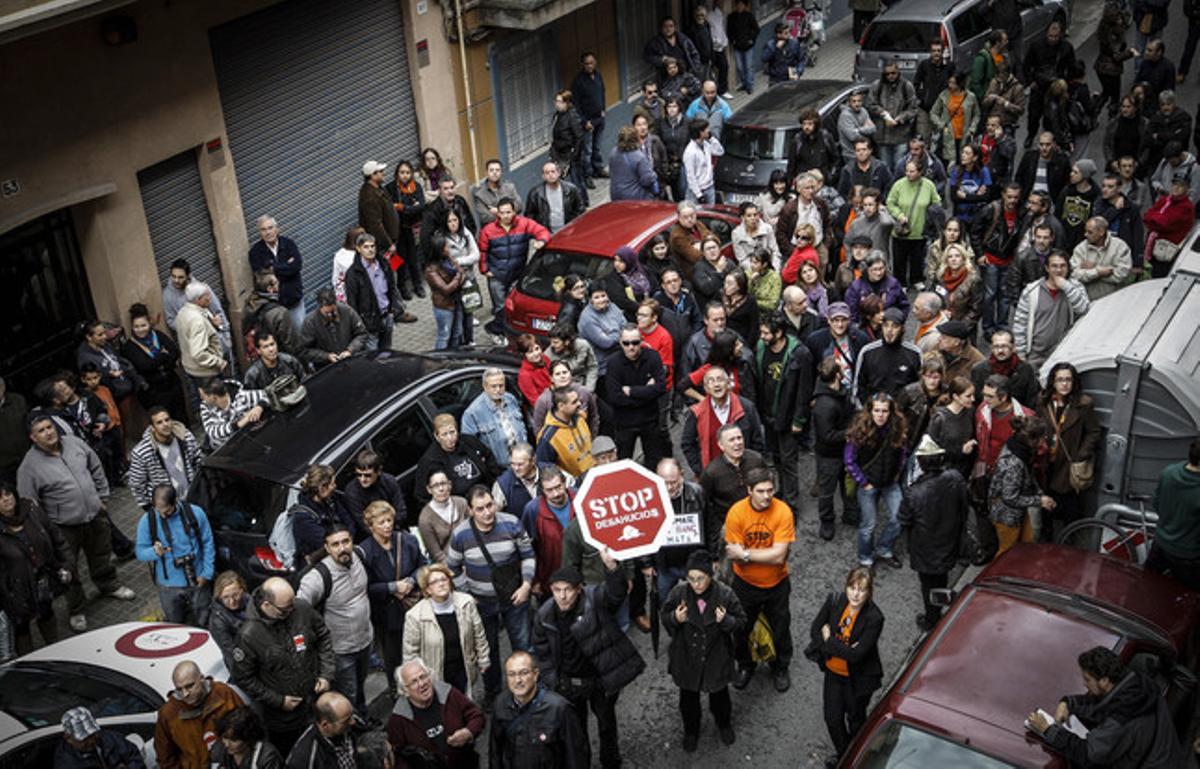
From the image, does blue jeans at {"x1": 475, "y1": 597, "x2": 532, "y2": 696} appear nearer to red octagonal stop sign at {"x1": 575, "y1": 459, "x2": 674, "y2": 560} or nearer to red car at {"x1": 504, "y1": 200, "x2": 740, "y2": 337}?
red octagonal stop sign at {"x1": 575, "y1": 459, "x2": 674, "y2": 560}

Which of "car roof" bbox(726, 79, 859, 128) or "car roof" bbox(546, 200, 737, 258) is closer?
"car roof" bbox(546, 200, 737, 258)

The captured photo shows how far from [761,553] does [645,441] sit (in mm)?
2898

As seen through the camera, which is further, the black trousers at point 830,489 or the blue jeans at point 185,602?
the black trousers at point 830,489

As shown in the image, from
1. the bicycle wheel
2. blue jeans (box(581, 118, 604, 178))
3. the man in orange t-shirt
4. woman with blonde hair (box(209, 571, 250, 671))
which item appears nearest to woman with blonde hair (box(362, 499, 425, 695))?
woman with blonde hair (box(209, 571, 250, 671))

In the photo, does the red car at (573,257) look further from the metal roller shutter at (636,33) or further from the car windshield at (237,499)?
the metal roller shutter at (636,33)

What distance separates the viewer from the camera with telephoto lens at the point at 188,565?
29.8 ft

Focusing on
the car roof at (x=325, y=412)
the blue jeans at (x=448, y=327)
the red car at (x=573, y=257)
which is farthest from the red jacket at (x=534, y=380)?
the blue jeans at (x=448, y=327)

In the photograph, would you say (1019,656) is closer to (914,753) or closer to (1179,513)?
(914,753)

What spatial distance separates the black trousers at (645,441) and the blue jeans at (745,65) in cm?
1382

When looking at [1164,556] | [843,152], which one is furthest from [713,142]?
[1164,556]

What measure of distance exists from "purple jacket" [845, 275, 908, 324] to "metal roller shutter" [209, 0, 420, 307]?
273 inches

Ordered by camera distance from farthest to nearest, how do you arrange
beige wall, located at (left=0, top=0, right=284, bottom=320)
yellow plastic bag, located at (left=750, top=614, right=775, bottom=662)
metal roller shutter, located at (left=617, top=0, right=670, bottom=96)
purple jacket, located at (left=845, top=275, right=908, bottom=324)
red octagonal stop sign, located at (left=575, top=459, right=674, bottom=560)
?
1. metal roller shutter, located at (left=617, top=0, right=670, bottom=96)
2. purple jacket, located at (left=845, top=275, right=908, bottom=324)
3. beige wall, located at (left=0, top=0, right=284, bottom=320)
4. yellow plastic bag, located at (left=750, top=614, right=775, bottom=662)
5. red octagonal stop sign, located at (left=575, top=459, right=674, bottom=560)

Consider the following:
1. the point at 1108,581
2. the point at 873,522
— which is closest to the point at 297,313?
the point at 873,522

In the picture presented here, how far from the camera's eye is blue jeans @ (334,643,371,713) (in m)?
8.67
